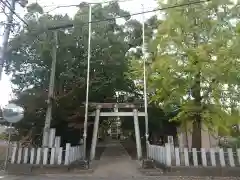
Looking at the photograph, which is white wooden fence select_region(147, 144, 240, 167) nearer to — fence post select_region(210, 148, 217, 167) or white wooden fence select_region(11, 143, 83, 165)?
fence post select_region(210, 148, 217, 167)

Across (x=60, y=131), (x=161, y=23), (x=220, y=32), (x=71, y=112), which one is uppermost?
(x=161, y=23)

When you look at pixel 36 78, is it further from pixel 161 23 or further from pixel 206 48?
pixel 206 48

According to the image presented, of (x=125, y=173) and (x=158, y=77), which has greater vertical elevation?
(x=158, y=77)

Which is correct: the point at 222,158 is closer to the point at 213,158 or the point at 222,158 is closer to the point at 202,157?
the point at 213,158

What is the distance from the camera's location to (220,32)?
10.5 meters

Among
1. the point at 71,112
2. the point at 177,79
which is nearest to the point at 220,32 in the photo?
the point at 177,79

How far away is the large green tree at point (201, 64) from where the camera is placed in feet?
32.8

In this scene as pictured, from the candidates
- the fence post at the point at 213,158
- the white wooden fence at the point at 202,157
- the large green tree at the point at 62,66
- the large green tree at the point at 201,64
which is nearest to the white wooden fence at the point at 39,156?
the large green tree at the point at 62,66

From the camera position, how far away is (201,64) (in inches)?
396

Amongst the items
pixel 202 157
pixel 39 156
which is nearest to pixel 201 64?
pixel 202 157

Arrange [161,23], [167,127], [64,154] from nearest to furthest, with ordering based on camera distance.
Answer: [64,154] < [161,23] < [167,127]

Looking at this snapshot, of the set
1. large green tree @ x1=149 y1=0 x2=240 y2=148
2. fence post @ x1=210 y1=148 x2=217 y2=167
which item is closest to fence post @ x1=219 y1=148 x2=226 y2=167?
fence post @ x1=210 y1=148 x2=217 y2=167

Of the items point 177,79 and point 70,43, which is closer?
point 177,79

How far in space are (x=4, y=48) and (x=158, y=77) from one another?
643 centimetres
